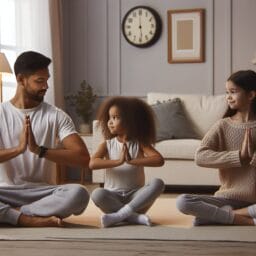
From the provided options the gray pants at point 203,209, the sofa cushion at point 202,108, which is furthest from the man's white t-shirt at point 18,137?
the sofa cushion at point 202,108

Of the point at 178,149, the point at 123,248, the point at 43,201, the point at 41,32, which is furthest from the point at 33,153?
the point at 41,32

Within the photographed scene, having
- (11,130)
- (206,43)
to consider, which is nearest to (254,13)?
(206,43)

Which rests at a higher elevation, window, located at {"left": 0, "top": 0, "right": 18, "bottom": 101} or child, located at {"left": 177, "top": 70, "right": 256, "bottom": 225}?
window, located at {"left": 0, "top": 0, "right": 18, "bottom": 101}

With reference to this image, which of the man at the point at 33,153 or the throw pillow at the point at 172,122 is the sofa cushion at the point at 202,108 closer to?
the throw pillow at the point at 172,122

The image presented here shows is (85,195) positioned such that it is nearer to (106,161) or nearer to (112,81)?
(106,161)

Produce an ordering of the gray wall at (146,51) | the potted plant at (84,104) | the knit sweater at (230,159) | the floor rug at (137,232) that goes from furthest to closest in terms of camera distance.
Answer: the potted plant at (84,104), the gray wall at (146,51), the knit sweater at (230,159), the floor rug at (137,232)

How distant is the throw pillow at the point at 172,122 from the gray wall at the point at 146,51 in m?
0.86

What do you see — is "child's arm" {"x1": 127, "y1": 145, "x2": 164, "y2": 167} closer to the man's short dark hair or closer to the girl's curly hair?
the girl's curly hair

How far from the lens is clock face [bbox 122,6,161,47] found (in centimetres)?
674

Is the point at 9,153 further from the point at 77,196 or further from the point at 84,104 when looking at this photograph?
the point at 84,104

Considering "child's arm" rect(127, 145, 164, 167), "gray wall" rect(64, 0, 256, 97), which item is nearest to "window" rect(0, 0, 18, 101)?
"gray wall" rect(64, 0, 256, 97)

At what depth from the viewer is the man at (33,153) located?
3.33m

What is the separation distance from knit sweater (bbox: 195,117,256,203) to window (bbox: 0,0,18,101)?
306cm

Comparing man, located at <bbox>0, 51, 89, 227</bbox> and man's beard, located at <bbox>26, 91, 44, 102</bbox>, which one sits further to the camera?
man's beard, located at <bbox>26, 91, 44, 102</bbox>
